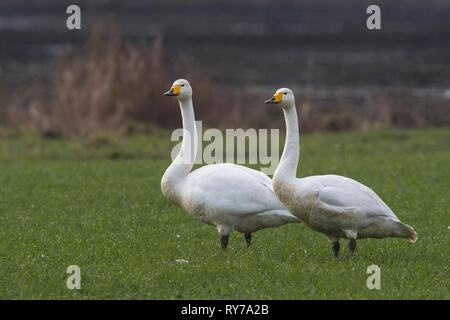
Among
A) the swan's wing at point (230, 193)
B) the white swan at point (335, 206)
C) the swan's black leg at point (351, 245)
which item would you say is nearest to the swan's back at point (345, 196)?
the white swan at point (335, 206)

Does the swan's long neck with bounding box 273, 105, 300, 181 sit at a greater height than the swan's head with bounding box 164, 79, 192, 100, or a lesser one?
lesser

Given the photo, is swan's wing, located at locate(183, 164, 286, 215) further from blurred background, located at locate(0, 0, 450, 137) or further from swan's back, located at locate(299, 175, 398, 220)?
blurred background, located at locate(0, 0, 450, 137)

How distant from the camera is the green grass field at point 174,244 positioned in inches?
336

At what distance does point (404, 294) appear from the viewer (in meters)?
8.38

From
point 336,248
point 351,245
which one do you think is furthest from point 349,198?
point 336,248

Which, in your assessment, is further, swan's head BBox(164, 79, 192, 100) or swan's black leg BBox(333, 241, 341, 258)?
swan's head BBox(164, 79, 192, 100)

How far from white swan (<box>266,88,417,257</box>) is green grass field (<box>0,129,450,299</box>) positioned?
0.27 meters

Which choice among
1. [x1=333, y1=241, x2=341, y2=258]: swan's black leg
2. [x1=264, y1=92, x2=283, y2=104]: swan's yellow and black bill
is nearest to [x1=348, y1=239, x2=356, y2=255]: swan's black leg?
[x1=333, y1=241, x2=341, y2=258]: swan's black leg

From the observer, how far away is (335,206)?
31.1 ft

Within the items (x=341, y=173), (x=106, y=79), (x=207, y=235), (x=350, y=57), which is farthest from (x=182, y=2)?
(x=207, y=235)

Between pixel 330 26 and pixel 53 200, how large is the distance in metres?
29.8

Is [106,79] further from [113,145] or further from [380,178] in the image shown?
[380,178]

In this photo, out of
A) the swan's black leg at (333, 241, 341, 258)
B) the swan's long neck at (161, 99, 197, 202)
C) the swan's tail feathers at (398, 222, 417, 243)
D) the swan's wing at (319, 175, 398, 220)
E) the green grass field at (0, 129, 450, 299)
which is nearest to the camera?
the green grass field at (0, 129, 450, 299)

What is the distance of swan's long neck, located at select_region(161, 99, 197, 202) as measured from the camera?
10273mm
